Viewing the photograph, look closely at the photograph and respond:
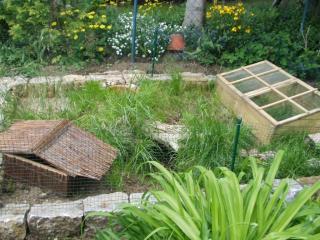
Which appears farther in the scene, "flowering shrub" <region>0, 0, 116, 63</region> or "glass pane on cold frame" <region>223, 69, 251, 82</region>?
"flowering shrub" <region>0, 0, 116, 63</region>

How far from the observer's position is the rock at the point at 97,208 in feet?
11.5

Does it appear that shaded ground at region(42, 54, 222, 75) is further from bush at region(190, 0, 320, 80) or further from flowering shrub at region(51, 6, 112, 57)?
flowering shrub at region(51, 6, 112, 57)

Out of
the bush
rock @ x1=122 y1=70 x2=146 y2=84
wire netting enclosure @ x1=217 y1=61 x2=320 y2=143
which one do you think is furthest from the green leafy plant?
the bush

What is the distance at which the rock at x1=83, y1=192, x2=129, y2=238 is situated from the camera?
3518 millimetres

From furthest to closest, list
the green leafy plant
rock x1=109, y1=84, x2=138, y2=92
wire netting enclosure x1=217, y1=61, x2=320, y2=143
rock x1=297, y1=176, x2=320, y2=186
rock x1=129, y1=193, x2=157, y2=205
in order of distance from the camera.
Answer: rock x1=109, y1=84, x2=138, y2=92, wire netting enclosure x1=217, y1=61, x2=320, y2=143, rock x1=297, y1=176, x2=320, y2=186, rock x1=129, y1=193, x2=157, y2=205, the green leafy plant

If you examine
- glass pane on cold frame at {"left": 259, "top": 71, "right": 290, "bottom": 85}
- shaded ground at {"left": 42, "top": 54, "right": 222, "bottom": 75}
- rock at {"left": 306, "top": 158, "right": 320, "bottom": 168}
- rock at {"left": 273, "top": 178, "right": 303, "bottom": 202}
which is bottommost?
shaded ground at {"left": 42, "top": 54, "right": 222, "bottom": 75}

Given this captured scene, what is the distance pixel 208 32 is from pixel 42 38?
92.5 inches

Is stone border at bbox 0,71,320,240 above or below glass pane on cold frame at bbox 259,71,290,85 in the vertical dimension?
below

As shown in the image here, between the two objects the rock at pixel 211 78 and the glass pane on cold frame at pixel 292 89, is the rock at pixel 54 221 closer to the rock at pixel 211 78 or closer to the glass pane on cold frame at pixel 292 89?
the glass pane on cold frame at pixel 292 89

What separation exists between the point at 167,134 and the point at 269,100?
1255 mm

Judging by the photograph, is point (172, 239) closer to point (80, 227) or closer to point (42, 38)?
point (80, 227)

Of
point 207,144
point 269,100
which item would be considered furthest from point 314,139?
point 207,144

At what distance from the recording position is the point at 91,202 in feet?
11.8

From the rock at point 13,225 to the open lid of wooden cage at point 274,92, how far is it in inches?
95.5
